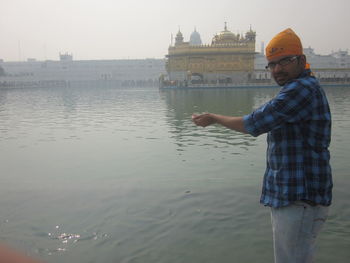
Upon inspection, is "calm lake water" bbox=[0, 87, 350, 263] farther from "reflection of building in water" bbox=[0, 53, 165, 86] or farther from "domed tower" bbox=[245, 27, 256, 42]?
"reflection of building in water" bbox=[0, 53, 165, 86]

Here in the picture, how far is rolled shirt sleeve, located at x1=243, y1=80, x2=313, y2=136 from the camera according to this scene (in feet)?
5.08

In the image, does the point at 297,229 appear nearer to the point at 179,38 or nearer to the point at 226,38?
the point at 226,38

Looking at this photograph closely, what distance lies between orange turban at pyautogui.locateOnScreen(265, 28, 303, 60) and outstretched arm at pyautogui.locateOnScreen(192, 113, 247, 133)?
38 centimetres

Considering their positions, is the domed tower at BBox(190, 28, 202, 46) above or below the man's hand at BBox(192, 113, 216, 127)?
above

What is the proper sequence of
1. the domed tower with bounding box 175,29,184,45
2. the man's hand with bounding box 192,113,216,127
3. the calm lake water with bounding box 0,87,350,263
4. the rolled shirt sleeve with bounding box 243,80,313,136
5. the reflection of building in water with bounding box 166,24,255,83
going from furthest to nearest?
the domed tower with bounding box 175,29,184,45 < the reflection of building in water with bounding box 166,24,255,83 < the calm lake water with bounding box 0,87,350,263 < the man's hand with bounding box 192,113,216,127 < the rolled shirt sleeve with bounding box 243,80,313,136

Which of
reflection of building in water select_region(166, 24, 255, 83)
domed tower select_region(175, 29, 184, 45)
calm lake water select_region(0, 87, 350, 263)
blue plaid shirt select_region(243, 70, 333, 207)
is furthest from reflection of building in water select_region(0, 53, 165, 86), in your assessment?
blue plaid shirt select_region(243, 70, 333, 207)

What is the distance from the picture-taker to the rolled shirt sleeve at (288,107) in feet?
5.08

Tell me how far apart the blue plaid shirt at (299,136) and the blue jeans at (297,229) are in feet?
0.16

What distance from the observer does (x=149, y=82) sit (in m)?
83.9

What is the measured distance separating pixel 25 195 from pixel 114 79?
87323mm

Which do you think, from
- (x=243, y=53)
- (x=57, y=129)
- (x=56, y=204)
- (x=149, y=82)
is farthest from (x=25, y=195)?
(x=149, y=82)

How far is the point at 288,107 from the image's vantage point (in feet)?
5.08

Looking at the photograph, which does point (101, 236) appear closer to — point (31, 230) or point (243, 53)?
point (31, 230)

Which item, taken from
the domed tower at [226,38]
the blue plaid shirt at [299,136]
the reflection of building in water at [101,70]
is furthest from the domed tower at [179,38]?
the blue plaid shirt at [299,136]
